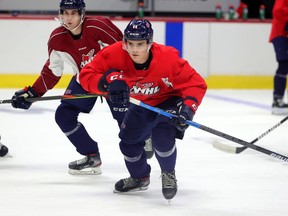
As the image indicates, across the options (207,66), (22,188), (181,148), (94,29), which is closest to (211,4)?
(207,66)

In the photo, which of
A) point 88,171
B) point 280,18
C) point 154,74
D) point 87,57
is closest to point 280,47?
point 280,18

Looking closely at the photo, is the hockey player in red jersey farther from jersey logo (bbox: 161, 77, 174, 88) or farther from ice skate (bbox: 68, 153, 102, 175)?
jersey logo (bbox: 161, 77, 174, 88)

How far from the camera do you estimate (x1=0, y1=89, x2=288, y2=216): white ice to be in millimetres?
3254

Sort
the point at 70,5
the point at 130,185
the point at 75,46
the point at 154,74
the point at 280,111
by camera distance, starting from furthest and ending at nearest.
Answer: the point at 280,111, the point at 75,46, the point at 70,5, the point at 130,185, the point at 154,74

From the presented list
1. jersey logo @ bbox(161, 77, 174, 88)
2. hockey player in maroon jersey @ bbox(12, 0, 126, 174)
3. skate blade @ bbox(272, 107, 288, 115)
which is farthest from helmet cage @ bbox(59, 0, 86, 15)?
skate blade @ bbox(272, 107, 288, 115)

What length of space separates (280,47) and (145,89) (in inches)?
142

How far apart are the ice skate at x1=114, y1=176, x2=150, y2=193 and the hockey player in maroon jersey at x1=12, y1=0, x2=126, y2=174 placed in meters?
0.44

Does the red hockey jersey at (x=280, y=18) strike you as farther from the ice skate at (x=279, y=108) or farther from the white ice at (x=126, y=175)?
the white ice at (x=126, y=175)

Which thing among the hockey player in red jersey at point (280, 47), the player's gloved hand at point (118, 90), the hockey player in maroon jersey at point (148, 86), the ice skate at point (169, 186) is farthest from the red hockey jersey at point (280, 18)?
Result: the player's gloved hand at point (118, 90)

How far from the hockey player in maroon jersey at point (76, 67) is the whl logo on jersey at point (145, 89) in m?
0.57

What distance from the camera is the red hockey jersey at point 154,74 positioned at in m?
3.30

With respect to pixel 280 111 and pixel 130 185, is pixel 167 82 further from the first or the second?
pixel 280 111

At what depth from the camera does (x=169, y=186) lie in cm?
335

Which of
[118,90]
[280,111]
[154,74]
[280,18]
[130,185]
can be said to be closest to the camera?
[118,90]
